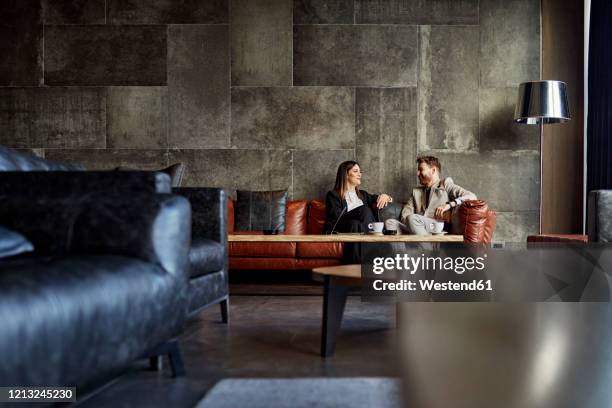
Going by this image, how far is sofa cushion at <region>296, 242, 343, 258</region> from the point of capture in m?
4.66

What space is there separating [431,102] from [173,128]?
2.65 meters

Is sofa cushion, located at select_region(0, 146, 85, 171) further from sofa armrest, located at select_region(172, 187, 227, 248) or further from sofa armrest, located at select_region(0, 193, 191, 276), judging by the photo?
sofa armrest, located at select_region(172, 187, 227, 248)

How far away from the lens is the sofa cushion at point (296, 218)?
18.2 ft

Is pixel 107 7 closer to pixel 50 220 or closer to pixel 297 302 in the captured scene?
pixel 297 302

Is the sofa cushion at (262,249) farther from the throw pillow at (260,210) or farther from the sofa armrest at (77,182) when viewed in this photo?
the sofa armrest at (77,182)

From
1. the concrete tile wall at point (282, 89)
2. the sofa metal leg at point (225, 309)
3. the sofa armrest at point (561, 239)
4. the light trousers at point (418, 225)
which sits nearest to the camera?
the sofa metal leg at point (225, 309)

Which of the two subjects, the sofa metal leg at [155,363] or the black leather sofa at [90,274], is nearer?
the black leather sofa at [90,274]

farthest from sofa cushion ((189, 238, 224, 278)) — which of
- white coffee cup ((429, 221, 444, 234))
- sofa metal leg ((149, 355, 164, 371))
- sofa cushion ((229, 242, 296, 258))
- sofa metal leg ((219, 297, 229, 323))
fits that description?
white coffee cup ((429, 221, 444, 234))

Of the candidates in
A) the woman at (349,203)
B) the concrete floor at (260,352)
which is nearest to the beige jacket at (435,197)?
the woman at (349,203)

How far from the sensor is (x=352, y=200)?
17.8ft

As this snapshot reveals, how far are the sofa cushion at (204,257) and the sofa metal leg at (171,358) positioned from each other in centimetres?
48

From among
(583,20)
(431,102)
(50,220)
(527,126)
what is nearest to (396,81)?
(431,102)

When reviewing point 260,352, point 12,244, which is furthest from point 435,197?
point 12,244

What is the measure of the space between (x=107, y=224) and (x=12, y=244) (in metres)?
0.31
